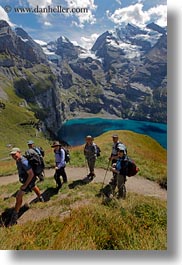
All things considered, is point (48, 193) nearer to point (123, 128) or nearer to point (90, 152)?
point (90, 152)

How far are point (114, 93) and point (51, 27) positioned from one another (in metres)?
114

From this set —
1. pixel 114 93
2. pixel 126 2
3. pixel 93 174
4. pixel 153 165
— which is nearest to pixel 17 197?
pixel 93 174

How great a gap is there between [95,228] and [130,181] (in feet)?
6.52

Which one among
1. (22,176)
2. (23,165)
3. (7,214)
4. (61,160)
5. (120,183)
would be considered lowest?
(7,214)

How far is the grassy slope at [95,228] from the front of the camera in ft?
19.2

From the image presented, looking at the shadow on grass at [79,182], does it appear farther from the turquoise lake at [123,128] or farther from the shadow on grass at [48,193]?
the turquoise lake at [123,128]

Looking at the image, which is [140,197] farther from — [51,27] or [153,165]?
[51,27]

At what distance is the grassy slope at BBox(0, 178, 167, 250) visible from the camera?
19.2ft

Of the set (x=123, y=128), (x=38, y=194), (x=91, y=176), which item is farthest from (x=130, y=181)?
(x=123, y=128)

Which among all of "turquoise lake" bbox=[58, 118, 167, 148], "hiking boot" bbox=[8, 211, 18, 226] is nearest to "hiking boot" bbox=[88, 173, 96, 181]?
"turquoise lake" bbox=[58, 118, 167, 148]

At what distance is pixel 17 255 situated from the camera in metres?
5.94

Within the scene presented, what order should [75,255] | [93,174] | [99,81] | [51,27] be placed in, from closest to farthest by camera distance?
1. [75,255]
2. [51,27]
3. [93,174]
4. [99,81]

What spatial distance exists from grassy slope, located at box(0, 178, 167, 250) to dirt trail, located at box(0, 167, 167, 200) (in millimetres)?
332

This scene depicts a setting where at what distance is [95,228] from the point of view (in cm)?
596
